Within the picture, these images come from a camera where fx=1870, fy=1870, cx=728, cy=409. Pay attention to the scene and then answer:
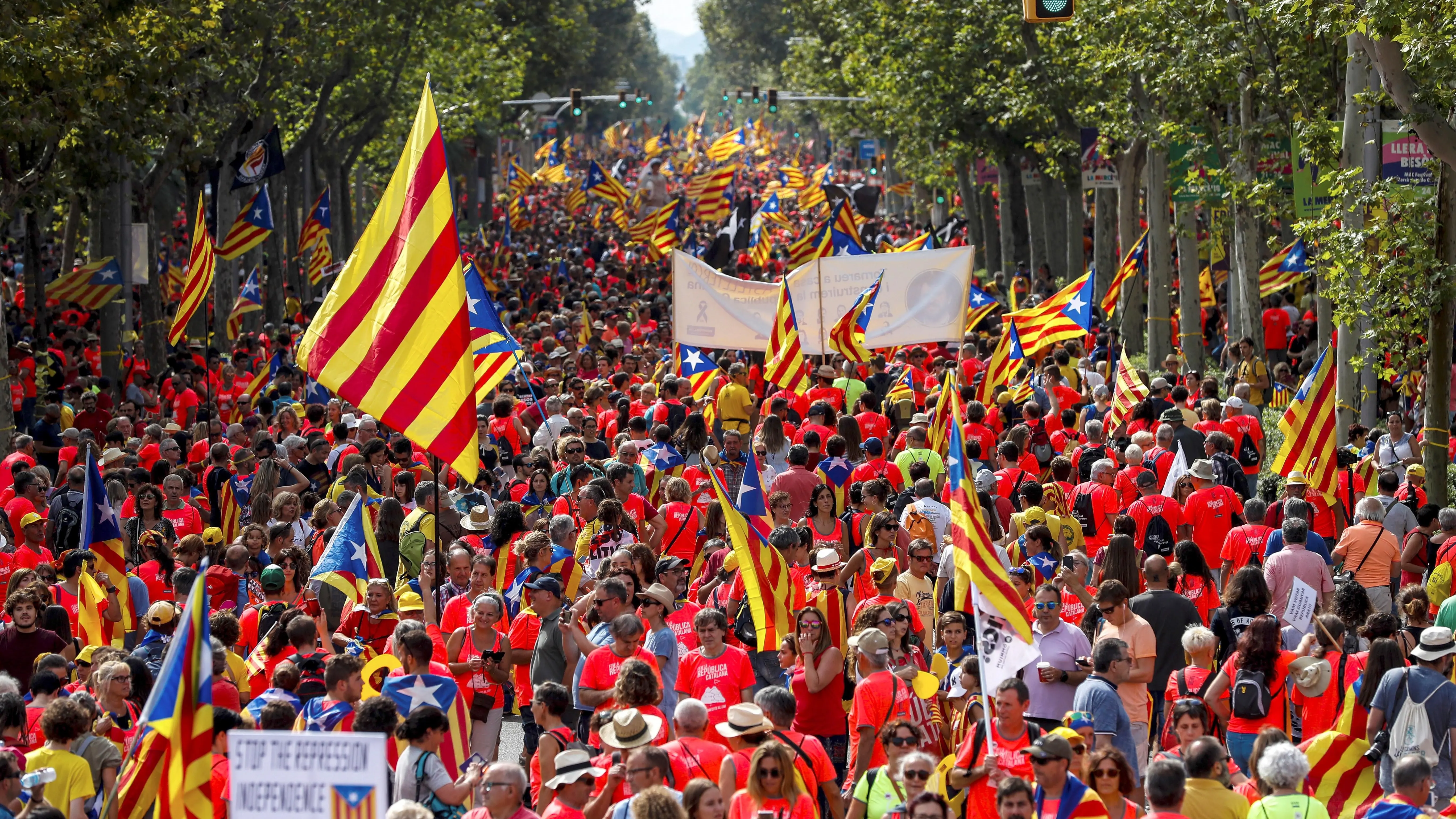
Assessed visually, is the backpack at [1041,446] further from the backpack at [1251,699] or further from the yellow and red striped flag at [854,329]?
the backpack at [1251,699]

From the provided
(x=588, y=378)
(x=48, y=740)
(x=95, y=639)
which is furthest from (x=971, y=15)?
(x=48, y=740)

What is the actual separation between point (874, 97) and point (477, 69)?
11.0 meters

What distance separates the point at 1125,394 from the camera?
1689cm

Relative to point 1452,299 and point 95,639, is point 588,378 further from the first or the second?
point 95,639

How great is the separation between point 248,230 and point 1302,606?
18239 mm

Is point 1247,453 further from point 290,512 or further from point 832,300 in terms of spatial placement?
point 290,512

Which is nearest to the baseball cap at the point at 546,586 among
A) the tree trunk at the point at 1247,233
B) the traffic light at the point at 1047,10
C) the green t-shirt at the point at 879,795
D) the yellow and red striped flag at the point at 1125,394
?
the green t-shirt at the point at 879,795

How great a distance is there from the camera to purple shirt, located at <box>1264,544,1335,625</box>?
36.1ft

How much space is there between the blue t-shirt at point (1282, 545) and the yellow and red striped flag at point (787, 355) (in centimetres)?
730

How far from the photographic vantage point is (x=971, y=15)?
3391 centimetres

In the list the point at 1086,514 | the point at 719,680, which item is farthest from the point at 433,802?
the point at 1086,514

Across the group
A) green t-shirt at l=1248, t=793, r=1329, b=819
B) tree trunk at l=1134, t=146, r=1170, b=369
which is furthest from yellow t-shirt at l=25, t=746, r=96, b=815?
tree trunk at l=1134, t=146, r=1170, b=369

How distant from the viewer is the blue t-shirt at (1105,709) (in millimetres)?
8500

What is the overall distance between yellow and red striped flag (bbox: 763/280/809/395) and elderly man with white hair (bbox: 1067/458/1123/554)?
572 cm
